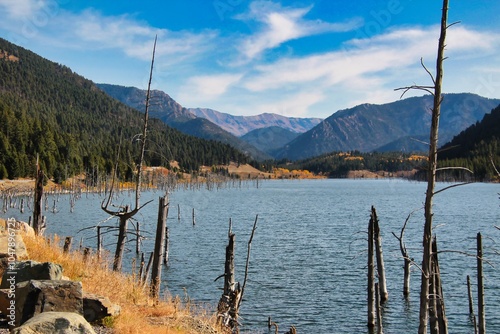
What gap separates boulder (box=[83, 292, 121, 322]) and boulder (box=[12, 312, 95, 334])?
327 centimetres

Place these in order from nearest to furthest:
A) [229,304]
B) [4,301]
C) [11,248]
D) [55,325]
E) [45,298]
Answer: [55,325] → [45,298] → [4,301] → [11,248] → [229,304]

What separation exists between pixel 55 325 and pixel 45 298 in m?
2.25

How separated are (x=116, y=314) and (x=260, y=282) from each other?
22668 millimetres

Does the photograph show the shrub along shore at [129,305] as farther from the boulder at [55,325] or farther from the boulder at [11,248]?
the boulder at [55,325]

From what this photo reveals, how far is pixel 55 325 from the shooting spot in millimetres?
7703

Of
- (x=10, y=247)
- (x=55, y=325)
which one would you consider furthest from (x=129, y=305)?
(x=55, y=325)

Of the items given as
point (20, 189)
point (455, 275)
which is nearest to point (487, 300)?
point (455, 275)

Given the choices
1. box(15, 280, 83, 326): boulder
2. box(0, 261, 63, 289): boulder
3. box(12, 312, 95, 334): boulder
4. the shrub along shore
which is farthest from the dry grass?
box(12, 312, 95, 334): boulder

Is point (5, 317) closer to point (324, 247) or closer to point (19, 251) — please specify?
point (19, 251)

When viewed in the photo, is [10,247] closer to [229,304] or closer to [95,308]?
[95,308]

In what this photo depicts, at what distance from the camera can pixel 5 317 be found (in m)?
10.5

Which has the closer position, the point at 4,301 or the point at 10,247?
the point at 4,301

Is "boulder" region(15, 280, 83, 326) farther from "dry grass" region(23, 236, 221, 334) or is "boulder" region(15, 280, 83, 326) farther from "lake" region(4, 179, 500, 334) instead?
"lake" region(4, 179, 500, 334)

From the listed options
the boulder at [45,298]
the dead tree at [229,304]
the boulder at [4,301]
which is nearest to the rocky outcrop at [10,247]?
the boulder at [4,301]
